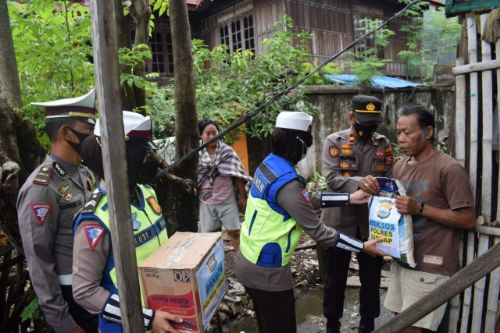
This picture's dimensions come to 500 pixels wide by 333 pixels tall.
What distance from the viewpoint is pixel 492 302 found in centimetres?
237

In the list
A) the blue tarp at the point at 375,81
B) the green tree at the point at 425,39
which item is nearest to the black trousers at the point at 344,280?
the blue tarp at the point at 375,81

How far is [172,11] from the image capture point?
389 cm

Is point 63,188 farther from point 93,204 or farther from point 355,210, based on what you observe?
point 355,210

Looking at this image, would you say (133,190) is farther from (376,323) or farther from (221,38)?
(221,38)

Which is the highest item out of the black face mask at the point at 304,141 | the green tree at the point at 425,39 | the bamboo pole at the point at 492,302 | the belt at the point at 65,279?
the green tree at the point at 425,39

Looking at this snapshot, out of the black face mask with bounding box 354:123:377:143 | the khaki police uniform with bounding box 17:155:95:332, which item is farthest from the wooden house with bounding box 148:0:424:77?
the khaki police uniform with bounding box 17:155:95:332

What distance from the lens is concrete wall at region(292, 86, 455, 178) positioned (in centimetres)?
933

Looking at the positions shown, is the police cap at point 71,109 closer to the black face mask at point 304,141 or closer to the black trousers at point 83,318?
the black trousers at point 83,318

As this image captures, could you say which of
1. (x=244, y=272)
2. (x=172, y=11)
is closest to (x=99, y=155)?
(x=244, y=272)

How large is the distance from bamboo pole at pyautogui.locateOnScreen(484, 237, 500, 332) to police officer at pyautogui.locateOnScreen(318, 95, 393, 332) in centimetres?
108

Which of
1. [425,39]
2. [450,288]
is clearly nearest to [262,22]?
[425,39]

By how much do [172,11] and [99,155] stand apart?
254cm

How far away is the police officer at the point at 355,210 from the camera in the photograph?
339cm

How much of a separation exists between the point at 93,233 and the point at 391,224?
6.15 ft
